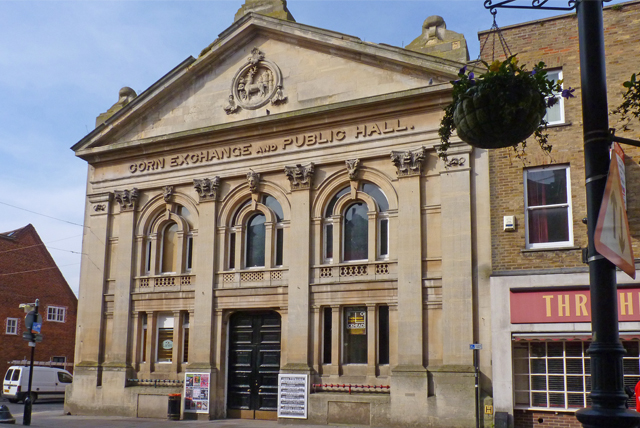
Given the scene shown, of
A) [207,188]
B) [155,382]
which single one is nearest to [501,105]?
[207,188]

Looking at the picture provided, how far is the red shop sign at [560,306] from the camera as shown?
1708 cm

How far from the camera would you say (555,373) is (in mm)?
17844

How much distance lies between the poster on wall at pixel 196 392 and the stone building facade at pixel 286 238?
0.05m

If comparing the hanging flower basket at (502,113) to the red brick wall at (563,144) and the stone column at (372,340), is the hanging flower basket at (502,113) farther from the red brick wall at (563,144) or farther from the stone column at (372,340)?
the stone column at (372,340)

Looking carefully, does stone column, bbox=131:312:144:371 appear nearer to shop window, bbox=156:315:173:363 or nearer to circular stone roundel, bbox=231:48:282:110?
shop window, bbox=156:315:173:363

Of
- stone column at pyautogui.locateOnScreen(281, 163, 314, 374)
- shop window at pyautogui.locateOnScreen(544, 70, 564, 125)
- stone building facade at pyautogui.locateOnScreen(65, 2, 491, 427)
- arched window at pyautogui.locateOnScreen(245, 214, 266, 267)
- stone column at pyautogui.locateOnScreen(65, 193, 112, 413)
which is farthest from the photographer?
stone column at pyautogui.locateOnScreen(65, 193, 112, 413)

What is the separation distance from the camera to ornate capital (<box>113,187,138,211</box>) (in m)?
25.8

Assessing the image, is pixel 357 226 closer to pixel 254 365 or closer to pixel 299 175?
pixel 299 175

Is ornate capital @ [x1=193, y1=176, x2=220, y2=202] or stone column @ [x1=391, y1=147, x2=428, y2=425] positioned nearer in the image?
stone column @ [x1=391, y1=147, x2=428, y2=425]

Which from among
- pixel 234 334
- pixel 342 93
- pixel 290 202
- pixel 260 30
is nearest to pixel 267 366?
pixel 234 334

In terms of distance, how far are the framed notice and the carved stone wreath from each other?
918 centimetres

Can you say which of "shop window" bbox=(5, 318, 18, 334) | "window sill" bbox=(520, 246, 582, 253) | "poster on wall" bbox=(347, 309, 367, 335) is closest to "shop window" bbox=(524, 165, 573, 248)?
"window sill" bbox=(520, 246, 582, 253)

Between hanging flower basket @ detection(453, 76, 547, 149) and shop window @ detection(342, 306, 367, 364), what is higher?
hanging flower basket @ detection(453, 76, 547, 149)

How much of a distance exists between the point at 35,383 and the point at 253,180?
18314 millimetres
